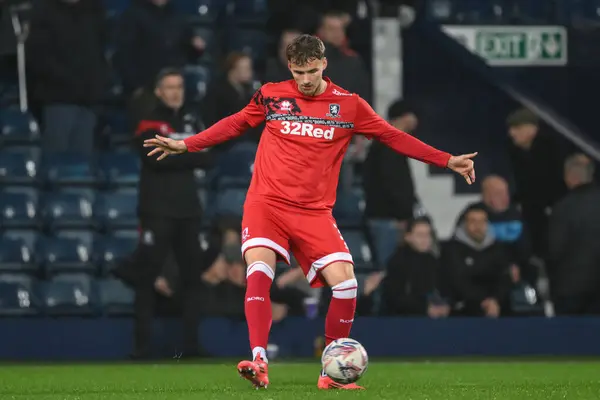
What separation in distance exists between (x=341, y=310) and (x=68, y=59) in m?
6.40

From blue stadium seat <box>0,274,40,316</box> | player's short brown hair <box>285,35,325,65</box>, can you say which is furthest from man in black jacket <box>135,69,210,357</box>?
player's short brown hair <box>285,35,325,65</box>

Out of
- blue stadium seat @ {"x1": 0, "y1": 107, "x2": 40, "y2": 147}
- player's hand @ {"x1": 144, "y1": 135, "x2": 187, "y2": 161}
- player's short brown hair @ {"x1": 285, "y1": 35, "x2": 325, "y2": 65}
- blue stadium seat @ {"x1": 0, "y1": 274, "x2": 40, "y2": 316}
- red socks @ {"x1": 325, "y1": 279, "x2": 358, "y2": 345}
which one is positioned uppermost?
player's short brown hair @ {"x1": 285, "y1": 35, "x2": 325, "y2": 65}

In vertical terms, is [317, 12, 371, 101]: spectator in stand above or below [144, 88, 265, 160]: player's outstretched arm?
above

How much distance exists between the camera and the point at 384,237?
521 inches

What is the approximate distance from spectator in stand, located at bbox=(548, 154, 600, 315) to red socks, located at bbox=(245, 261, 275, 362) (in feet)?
19.8

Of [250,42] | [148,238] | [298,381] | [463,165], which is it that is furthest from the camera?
[250,42]

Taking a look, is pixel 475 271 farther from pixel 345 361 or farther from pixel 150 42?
pixel 345 361

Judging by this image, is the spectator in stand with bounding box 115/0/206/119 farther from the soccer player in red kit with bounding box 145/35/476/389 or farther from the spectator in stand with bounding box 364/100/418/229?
the soccer player in red kit with bounding box 145/35/476/389

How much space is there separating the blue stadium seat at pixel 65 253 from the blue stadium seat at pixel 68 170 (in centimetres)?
60

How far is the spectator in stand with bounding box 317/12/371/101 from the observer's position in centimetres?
1313

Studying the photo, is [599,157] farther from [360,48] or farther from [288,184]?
[288,184]

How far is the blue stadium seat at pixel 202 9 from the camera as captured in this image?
14.7m

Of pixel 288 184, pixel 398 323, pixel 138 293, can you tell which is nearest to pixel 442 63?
pixel 398 323

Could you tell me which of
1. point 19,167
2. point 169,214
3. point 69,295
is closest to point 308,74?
point 169,214
